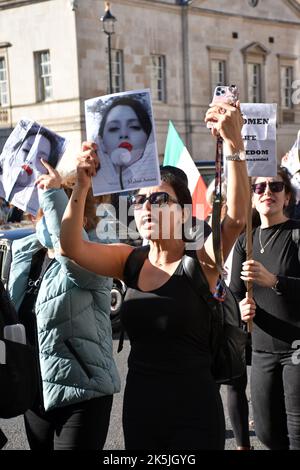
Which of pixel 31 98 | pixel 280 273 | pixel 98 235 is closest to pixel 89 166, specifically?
pixel 98 235

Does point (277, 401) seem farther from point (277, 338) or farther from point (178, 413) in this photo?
point (178, 413)

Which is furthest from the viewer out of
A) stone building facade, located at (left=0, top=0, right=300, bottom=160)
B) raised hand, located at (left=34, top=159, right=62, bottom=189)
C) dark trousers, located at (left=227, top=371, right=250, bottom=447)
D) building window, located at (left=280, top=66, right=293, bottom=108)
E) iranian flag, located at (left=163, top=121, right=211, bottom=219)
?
building window, located at (left=280, top=66, right=293, bottom=108)

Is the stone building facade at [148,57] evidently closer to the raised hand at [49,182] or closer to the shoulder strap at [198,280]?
the raised hand at [49,182]

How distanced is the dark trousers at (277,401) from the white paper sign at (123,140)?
1.47 meters

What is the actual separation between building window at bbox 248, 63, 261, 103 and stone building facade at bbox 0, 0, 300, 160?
0.17 feet

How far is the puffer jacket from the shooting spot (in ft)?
13.2

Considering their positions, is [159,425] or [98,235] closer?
[159,425]

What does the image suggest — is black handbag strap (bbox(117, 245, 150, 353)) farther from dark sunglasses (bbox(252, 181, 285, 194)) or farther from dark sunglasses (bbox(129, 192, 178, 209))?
dark sunglasses (bbox(252, 181, 285, 194))

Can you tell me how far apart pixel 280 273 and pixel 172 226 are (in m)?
1.18

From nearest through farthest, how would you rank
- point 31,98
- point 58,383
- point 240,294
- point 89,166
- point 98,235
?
point 89,166, point 58,383, point 98,235, point 240,294, point 31,98

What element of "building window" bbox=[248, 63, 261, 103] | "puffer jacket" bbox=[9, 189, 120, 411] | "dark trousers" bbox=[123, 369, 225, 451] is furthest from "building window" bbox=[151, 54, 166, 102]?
"dark trousers" bbox=[123, 369, 225, 451]

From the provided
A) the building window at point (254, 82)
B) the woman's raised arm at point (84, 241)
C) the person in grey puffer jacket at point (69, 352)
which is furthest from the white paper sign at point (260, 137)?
the building window at point (254, 82)

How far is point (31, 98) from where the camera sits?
36406mm
